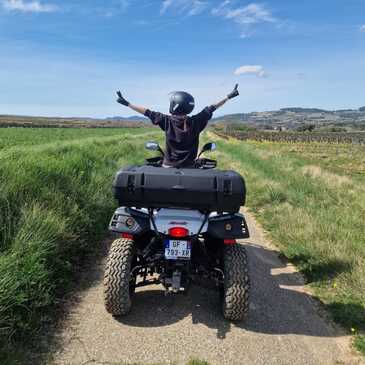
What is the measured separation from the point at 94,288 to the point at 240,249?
178cm

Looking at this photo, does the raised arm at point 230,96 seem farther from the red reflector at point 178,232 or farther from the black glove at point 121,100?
the red reflector at point 178,232

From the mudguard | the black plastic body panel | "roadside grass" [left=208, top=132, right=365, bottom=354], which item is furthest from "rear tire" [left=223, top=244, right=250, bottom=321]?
"roadside grass" [left=208, top=132, right=365, bottom=354]

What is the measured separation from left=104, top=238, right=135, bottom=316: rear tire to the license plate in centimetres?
42

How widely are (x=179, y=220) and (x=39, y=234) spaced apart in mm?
1734

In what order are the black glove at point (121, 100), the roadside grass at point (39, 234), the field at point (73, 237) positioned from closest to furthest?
1. the roadside grass at point (39, 234)
2. the field at point (73, 237)
3. the black glove at point (121, 100)

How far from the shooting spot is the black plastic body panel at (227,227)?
3488mm

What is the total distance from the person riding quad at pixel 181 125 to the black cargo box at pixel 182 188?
0.93 m

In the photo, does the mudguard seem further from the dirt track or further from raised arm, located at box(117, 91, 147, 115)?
raised arm, located at box(117, 91, 147, 115)

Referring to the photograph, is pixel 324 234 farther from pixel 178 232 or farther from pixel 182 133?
pixel 178 232

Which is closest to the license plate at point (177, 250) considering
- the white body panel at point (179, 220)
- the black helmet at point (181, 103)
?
the white body panel at point (179, 220)

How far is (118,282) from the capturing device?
3471 mm

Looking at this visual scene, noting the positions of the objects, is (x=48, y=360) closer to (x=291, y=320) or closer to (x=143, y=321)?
(x=143, y=321)

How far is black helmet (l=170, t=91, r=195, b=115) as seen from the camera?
4121 millimetres


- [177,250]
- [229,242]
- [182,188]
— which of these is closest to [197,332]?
[177,250]
